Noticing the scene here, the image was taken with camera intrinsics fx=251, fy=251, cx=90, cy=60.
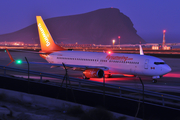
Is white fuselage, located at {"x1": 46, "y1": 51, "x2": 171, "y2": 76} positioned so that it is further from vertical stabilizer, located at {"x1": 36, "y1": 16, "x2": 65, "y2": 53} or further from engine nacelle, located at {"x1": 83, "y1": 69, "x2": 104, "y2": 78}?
engine nacelle, located at {"x1": 83, "y1": 69, "x2": 104, "y2": 78}

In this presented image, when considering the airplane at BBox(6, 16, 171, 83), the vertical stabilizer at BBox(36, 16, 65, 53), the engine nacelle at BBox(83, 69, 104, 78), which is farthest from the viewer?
the vertical stabilizer at BBox(36, 16, 65, 53)

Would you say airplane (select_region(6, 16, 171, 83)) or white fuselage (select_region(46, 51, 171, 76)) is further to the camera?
airplane (select_region(6, 16, 171, 83))

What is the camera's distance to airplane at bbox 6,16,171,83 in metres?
30.9

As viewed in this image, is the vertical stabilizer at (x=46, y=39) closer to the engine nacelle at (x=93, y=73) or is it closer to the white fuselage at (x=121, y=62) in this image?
the white fuselage at (x=121, y=62)

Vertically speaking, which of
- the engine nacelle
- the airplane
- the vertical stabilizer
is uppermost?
the vertical stabilizer

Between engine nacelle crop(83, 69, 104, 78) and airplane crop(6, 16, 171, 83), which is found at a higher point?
airplane crop(6, 16, 171, 83)

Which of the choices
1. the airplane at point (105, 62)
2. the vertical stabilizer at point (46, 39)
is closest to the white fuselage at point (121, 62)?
the airplane at point (105, 62)

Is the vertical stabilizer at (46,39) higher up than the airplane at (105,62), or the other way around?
the vertical stabilizer at (46,39)

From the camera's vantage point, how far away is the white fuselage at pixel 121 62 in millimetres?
30750

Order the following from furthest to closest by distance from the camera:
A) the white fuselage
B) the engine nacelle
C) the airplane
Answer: the engine nacelle, the airplane, the white fuselage

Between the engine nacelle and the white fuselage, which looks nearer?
the white fuselage

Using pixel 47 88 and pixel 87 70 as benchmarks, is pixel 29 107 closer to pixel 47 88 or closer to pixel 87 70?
pixel 47 88

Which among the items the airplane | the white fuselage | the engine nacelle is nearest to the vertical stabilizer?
the airplane

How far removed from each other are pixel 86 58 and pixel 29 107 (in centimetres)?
2022
